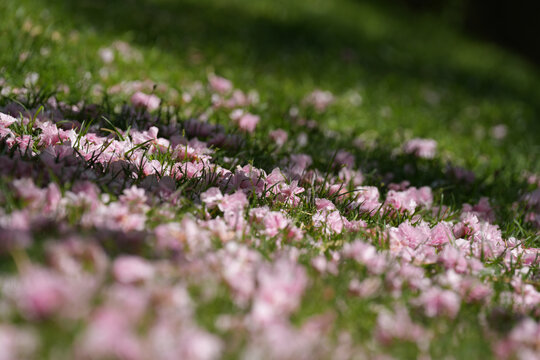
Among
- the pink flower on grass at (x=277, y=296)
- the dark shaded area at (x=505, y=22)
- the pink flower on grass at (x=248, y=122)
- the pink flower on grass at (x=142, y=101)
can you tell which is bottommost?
the dark shaded area at (x=505, y=22)

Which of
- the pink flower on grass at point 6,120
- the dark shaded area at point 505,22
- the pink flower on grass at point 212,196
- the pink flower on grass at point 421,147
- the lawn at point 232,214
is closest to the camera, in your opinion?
the lawn at point 232,214

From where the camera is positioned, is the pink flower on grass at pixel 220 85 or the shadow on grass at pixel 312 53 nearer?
the shadow on grass at pixel 312 53

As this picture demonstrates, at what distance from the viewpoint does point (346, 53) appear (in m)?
7.13

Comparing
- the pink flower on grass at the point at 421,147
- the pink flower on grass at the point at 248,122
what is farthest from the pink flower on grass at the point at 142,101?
the pink flower on grass at the point at 421,147

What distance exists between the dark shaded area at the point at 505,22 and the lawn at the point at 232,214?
29.4 ft

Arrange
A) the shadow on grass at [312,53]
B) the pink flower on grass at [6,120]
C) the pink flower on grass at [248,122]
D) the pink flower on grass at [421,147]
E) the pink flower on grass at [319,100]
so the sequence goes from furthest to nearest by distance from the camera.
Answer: the pink flower on grass at [319,100] < the pink flower on grass at [421,147] < the shadow on grass at [312,53] < the pink flower on grass at [248,122] < the pink flower on grass at [6,120]

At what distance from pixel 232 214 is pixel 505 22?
13.4m

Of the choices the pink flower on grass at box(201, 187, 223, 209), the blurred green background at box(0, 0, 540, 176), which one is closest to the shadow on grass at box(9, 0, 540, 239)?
the blurred green background at box(0, 0, 540, 176)

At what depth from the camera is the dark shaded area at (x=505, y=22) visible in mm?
13125

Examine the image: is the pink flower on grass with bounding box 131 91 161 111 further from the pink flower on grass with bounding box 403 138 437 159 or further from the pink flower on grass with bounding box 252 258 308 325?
the pink flower on grass with bounding box 252 258 308 325

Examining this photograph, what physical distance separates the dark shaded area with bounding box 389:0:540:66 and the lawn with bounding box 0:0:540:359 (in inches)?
353

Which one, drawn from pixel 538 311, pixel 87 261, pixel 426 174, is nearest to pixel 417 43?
pixel 426 174

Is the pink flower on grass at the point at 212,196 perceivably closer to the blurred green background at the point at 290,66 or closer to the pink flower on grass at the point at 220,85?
the blurred green background at the point at 290,66

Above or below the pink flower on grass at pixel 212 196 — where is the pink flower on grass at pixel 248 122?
below
